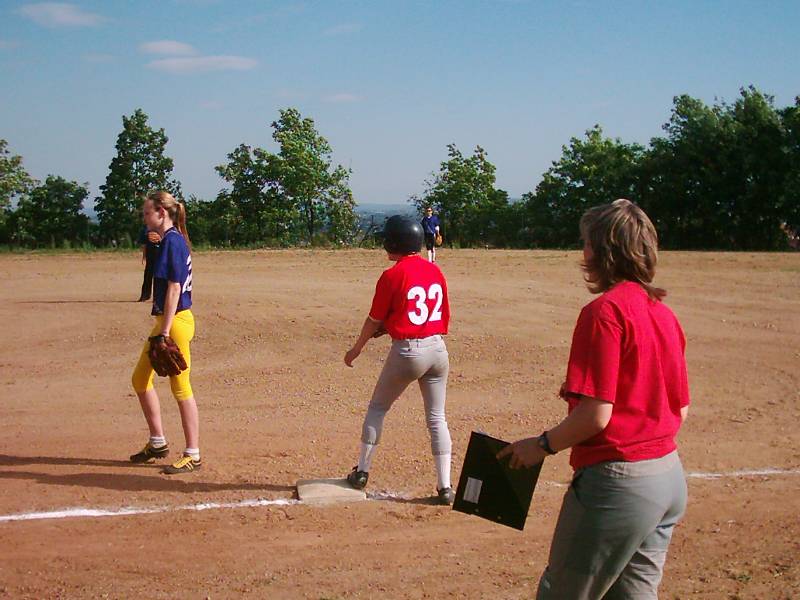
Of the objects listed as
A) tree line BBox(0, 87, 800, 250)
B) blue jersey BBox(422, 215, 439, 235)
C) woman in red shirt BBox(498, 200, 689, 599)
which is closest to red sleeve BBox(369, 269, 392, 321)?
woman in red shirt BBox(498, 200, 689, 599)

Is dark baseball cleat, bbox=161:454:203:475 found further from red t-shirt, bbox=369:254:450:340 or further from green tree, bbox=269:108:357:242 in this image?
green tree, bbox=269:108:357:242

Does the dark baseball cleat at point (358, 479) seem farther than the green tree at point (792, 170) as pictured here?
No

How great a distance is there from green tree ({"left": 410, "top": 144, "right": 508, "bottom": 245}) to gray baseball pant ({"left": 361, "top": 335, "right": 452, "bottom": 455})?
30.6 meters

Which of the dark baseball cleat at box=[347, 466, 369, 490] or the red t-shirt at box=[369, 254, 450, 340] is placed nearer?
the red t-shirt at box=[369, 254, 450, 340]

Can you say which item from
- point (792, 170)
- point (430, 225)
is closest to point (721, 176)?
point (792, 170)

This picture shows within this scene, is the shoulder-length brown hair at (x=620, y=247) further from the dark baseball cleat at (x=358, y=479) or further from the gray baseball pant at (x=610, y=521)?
the dark baseball cleat at (x=358, y=479)

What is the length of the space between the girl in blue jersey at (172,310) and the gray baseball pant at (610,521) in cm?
382

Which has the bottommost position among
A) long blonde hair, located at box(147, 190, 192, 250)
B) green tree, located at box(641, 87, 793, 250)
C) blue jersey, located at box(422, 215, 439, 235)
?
long blonde hair, located at box(147, 190, 192, 250)

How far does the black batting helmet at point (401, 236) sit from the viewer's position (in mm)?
5559

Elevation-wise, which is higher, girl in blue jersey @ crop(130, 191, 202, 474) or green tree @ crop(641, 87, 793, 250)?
green tree @ crop(641, 87, 793, 250)

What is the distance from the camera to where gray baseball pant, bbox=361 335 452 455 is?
5.53 meters

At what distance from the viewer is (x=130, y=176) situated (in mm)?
34062

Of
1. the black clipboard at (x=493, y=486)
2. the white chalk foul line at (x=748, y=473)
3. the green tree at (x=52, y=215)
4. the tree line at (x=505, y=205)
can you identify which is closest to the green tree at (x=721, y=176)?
the tree line at (x=505, y=205)

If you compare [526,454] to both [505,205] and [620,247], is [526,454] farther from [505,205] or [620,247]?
[505,205]
